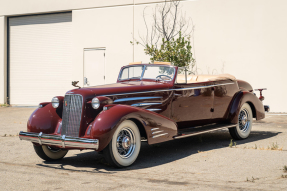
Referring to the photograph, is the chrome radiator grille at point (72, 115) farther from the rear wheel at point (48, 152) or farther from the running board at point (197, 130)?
the running board at point (197, 130)

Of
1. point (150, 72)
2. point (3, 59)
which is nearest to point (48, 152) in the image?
point (150, 72)

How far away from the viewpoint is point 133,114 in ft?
17.9

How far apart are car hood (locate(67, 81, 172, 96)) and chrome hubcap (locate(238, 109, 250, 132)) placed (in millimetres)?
2310

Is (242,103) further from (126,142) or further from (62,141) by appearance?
(62,141)

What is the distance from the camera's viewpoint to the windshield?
6.82 metres

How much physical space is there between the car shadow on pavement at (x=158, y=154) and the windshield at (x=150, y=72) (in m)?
1.41

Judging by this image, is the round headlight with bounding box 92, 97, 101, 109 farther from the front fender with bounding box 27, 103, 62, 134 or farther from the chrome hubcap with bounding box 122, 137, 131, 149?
the front fender with bounding box 27, 103, 62, 134

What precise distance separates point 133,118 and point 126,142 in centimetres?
39

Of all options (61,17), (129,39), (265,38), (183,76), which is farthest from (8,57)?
(183,76)

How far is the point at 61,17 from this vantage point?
17.6 meters

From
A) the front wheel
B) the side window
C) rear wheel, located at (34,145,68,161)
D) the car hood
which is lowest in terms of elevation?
rear wheel, located at (34,145,68,161)

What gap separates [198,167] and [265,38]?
9351 mm

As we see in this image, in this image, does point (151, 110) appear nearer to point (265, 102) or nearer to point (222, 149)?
point (222, 149)

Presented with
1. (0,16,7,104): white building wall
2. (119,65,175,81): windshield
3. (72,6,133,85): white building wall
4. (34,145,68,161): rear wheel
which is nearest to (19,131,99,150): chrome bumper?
(34,145,68,161): rear wheel
